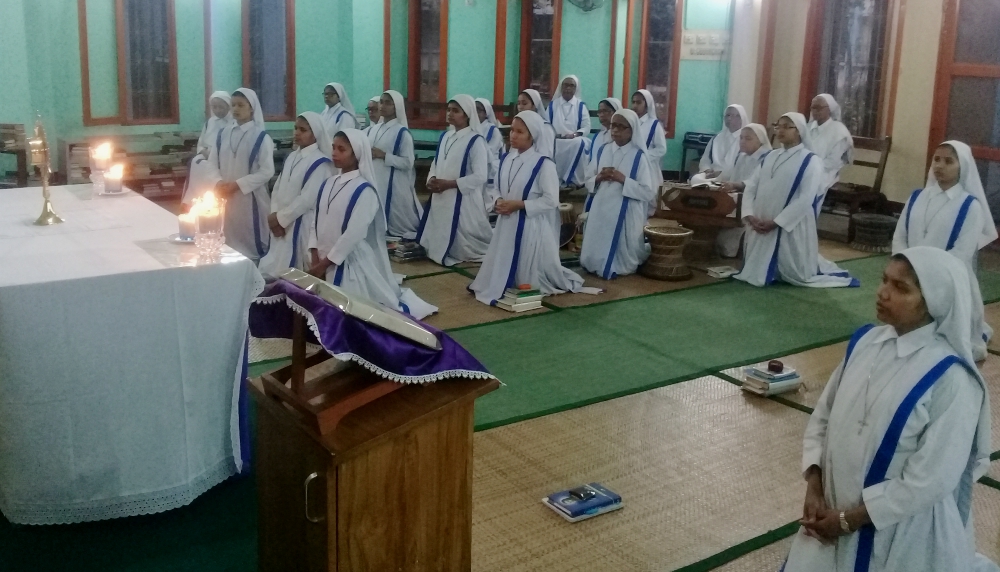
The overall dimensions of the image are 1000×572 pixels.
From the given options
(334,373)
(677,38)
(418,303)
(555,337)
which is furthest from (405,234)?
(334,373)

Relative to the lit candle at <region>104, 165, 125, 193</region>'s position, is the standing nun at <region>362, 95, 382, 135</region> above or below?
above

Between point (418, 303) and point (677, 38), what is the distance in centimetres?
759

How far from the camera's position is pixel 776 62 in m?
11.8

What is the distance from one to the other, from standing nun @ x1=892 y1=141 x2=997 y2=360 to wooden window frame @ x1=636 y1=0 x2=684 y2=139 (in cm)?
706

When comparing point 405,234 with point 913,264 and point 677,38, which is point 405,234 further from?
point 913,264

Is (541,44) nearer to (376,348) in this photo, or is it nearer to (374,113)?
(374,113)

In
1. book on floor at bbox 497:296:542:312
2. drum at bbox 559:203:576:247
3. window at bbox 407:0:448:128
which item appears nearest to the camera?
book on floor at bbox 497:296:542:312

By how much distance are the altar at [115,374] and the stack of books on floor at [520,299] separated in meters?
3.17

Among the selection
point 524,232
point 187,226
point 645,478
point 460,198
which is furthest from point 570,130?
point 187,226

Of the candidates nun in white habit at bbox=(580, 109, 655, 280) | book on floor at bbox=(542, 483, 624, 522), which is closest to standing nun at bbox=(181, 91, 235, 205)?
nun in white habit at bbox=(580, 109, 655, 280)

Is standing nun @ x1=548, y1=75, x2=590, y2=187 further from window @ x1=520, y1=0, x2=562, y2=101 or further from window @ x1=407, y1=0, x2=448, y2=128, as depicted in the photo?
window @ x1=407, y1=0, x2=448, y2=128

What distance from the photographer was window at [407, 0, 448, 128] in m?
11.6

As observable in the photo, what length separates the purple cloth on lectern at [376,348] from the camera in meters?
2.31

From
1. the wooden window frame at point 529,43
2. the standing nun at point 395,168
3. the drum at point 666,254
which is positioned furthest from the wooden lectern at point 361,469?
the wooden window frame at point 529,43
